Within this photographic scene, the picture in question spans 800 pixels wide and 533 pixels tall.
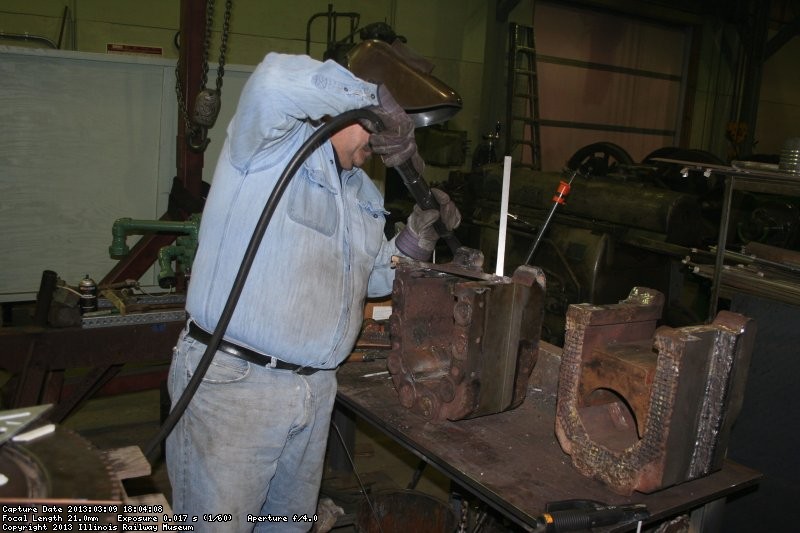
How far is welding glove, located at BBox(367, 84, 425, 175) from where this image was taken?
129cm

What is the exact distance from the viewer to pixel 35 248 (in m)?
3.06

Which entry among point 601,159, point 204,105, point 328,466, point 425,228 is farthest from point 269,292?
point 601,159

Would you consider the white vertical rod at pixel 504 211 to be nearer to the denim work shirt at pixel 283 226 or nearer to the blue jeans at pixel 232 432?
the denim work shirt at pixel 283 226

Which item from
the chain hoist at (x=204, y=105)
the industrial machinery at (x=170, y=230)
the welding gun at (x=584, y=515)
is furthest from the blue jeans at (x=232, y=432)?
the chain hoist at (x=204, y=105)

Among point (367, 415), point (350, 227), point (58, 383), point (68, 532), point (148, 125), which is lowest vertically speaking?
point (58, 383)

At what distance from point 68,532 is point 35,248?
8.91ft

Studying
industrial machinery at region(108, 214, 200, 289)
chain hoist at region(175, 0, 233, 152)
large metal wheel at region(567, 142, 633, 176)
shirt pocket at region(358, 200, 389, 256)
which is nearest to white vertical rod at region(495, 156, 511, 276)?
shirt pocket at region(358, 200, 389, 256)

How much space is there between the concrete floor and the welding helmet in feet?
4.47

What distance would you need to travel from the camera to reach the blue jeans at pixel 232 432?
1.36 m

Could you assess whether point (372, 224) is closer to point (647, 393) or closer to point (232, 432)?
point (232, 432)

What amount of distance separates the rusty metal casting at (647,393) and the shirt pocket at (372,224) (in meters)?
0.48

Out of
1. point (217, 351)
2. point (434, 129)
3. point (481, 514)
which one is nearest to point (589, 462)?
point (481, 514)

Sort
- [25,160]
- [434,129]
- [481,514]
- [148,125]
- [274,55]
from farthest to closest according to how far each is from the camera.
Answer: [434,129], [148,125], [25,160], [481,514], [274,55]

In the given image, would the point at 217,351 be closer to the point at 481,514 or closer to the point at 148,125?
the point at 481,514
